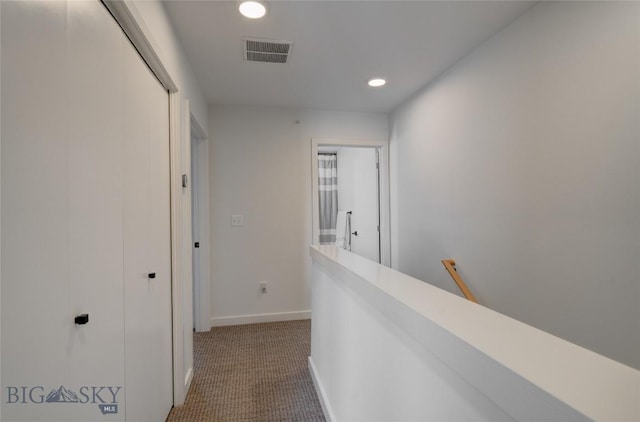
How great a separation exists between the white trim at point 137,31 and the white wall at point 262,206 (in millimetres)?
1554

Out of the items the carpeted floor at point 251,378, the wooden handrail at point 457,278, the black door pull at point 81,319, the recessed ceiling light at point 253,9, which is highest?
the recessed ceiling light at point 253,9

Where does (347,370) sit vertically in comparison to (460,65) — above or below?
below

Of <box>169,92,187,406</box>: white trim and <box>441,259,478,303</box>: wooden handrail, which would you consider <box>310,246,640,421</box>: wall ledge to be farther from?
<box>441,259,478,303</box>: wooden handrail

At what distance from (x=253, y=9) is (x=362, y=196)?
291 cm

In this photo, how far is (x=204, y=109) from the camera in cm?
290

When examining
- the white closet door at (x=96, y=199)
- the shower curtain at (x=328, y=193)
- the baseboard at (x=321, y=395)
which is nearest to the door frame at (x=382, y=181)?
the baseboard at (x=321, y=395)

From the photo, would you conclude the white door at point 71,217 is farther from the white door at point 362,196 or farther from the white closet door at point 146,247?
the white door at point 362,196

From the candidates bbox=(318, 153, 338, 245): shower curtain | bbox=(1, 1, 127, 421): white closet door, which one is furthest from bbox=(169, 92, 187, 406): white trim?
bbox=(318, 153, 338, 245): shower curtain

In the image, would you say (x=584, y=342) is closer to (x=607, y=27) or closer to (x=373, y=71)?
(x=607, y=27)

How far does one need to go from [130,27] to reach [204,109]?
173 cm

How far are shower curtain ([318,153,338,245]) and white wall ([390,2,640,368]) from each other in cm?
332

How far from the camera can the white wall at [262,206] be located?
3.15 meters

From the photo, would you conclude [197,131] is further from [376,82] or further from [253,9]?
[376,82]

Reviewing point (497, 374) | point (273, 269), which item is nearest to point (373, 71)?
point (273, 269)
